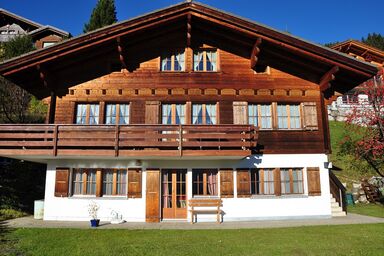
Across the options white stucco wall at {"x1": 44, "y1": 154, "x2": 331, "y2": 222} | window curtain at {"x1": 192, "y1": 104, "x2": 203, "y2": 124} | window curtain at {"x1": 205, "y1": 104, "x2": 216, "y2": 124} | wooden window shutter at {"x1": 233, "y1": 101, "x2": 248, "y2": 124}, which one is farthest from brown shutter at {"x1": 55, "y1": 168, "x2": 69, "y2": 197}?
wooden window shutter at {"x1": 233, "y1": 101, "x2": 248, "y2": 124}

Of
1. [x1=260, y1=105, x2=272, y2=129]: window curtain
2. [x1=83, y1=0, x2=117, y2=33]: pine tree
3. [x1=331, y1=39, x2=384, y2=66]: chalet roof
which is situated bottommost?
[x1=260, y1=105, x2=272, y2=129]: window curtain

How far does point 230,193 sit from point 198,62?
6298 millimetres

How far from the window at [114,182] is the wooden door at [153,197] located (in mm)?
1144

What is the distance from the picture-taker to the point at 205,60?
48.8ft

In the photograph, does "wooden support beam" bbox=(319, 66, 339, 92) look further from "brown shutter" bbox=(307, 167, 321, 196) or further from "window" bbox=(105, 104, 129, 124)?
"window" bbox=(105, 104, 129, 124)

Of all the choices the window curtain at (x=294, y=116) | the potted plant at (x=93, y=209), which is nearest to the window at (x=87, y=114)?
the potted plant at (x=93, y=209)

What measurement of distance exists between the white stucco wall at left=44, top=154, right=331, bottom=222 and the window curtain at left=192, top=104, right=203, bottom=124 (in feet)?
6.09

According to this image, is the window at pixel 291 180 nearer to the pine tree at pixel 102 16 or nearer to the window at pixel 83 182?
the window at pixel 83 182

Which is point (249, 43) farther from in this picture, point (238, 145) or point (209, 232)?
point (209, 232)

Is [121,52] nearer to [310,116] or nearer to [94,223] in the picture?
[94,223]

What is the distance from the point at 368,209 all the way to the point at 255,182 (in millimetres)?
7331

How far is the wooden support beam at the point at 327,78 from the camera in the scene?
13697mm

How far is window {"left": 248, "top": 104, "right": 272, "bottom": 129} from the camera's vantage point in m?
14.3

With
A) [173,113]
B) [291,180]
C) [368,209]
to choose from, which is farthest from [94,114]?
[368,209]
